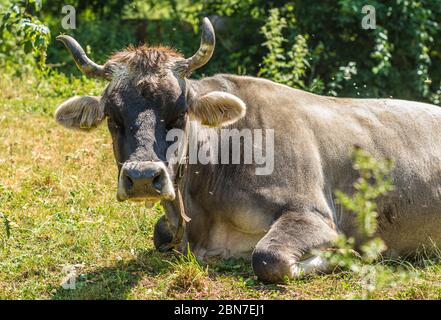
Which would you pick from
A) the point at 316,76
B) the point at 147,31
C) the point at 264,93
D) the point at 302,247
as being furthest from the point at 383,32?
the point at 302,247

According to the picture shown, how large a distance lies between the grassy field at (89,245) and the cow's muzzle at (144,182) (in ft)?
2.39

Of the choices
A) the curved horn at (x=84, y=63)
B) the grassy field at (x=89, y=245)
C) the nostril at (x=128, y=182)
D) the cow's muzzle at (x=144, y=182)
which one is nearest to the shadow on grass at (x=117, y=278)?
the grassy field at (x=89, y=245)

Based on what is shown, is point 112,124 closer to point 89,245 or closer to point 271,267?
point 89,245

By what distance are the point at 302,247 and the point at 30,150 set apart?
14.1 ft

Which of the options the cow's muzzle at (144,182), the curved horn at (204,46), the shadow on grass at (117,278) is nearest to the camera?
the cow's muzzle at (144,182)

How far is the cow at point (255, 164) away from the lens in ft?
22.9

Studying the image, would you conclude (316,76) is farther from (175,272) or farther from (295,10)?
(175,272)

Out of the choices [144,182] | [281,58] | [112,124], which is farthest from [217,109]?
[281,58]

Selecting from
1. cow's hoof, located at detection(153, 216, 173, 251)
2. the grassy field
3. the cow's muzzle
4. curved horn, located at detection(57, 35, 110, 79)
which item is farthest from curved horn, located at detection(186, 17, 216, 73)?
the grassy field

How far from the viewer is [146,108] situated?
6934 mm

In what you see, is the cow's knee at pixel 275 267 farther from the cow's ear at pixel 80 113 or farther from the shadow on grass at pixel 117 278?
the cow's ear at pixel 80 113

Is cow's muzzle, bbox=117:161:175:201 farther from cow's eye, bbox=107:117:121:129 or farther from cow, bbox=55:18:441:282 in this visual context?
cow's eye, bbox=107:117:121:129

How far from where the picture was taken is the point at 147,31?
46.4 ft
